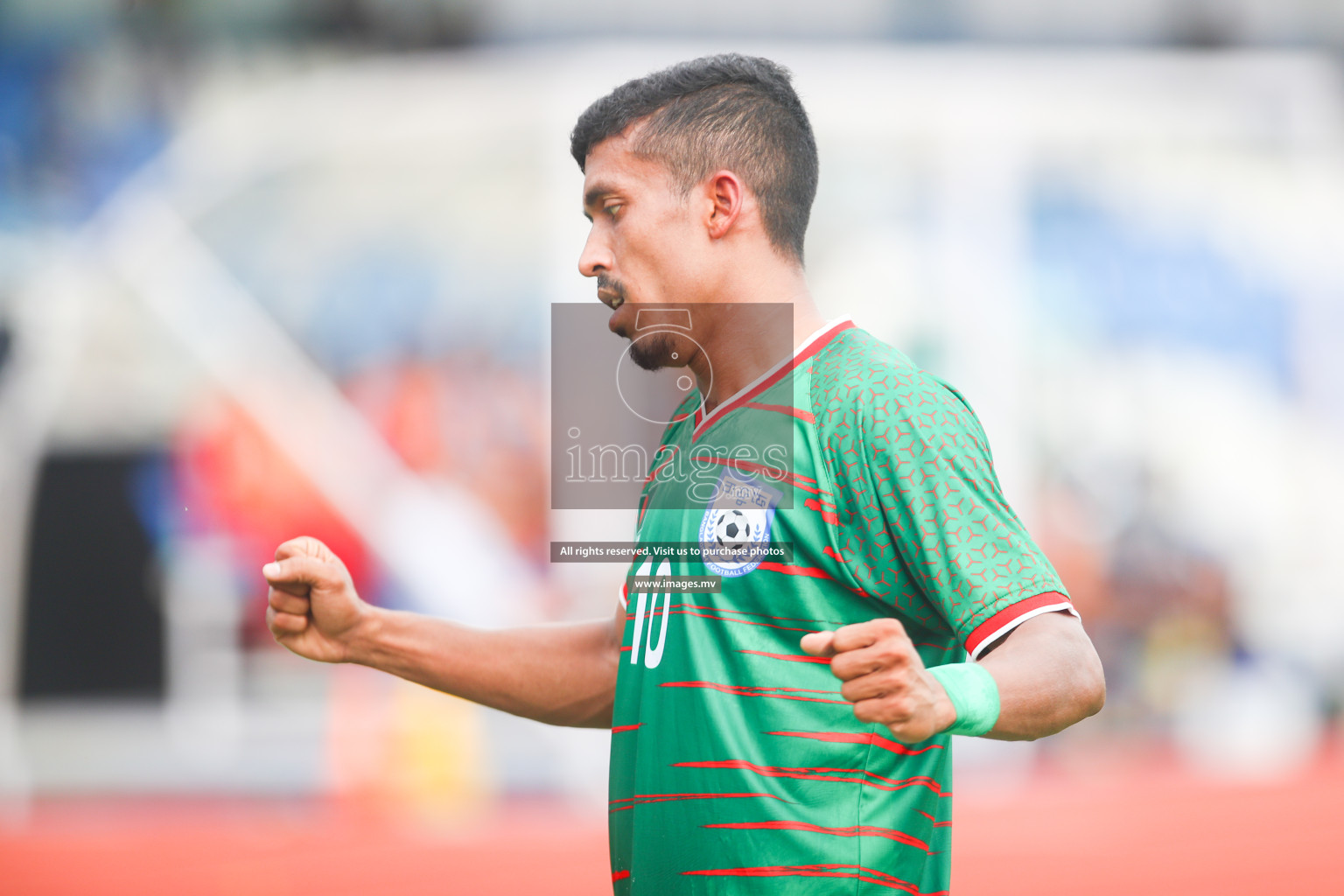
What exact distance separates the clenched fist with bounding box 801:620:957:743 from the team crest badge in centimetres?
42

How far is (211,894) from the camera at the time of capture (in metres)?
5.02

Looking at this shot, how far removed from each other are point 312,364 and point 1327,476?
319 inches

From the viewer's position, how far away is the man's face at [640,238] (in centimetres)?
188

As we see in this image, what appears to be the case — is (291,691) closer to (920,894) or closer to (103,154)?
(103,154)

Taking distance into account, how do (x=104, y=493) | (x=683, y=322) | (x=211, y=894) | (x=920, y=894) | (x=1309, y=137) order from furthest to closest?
Result: (x=1309, y=137) → (x=104, y=493) → (x=211, y=894) → (x=683, y=322) → (x=920, y=894)

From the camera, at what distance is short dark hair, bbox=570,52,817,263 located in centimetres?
189

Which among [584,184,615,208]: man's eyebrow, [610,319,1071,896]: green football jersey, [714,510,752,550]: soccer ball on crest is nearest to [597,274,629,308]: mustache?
[584,184,615,208]: man's eyebrow

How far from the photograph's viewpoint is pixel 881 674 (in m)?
1.25

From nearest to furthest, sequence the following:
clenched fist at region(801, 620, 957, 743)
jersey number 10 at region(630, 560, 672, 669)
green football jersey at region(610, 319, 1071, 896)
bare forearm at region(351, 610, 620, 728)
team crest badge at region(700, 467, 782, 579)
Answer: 1. clenched fist at region(801, 620, 957, 743)
2. green football jersey at region(610, 319, 1071, 896)
3. team crest badge at region(700, 467, 782, 579)
4. jersey number 10 at region(630, 560, 672, 669)
5. bare forearm at region(351, 610, 620, 728)

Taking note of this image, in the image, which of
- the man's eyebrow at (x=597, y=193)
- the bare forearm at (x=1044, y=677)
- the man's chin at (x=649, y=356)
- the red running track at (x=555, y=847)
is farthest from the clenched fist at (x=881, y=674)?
the red running track at (x=555, y=847)

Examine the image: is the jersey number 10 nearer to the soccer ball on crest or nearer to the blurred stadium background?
the soccer ball on crest

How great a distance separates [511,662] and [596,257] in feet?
2.55

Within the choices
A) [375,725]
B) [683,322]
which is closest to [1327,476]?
[375,725]

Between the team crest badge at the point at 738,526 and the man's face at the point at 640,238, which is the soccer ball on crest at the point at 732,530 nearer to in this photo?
the team crest badge at the point at 738,526
